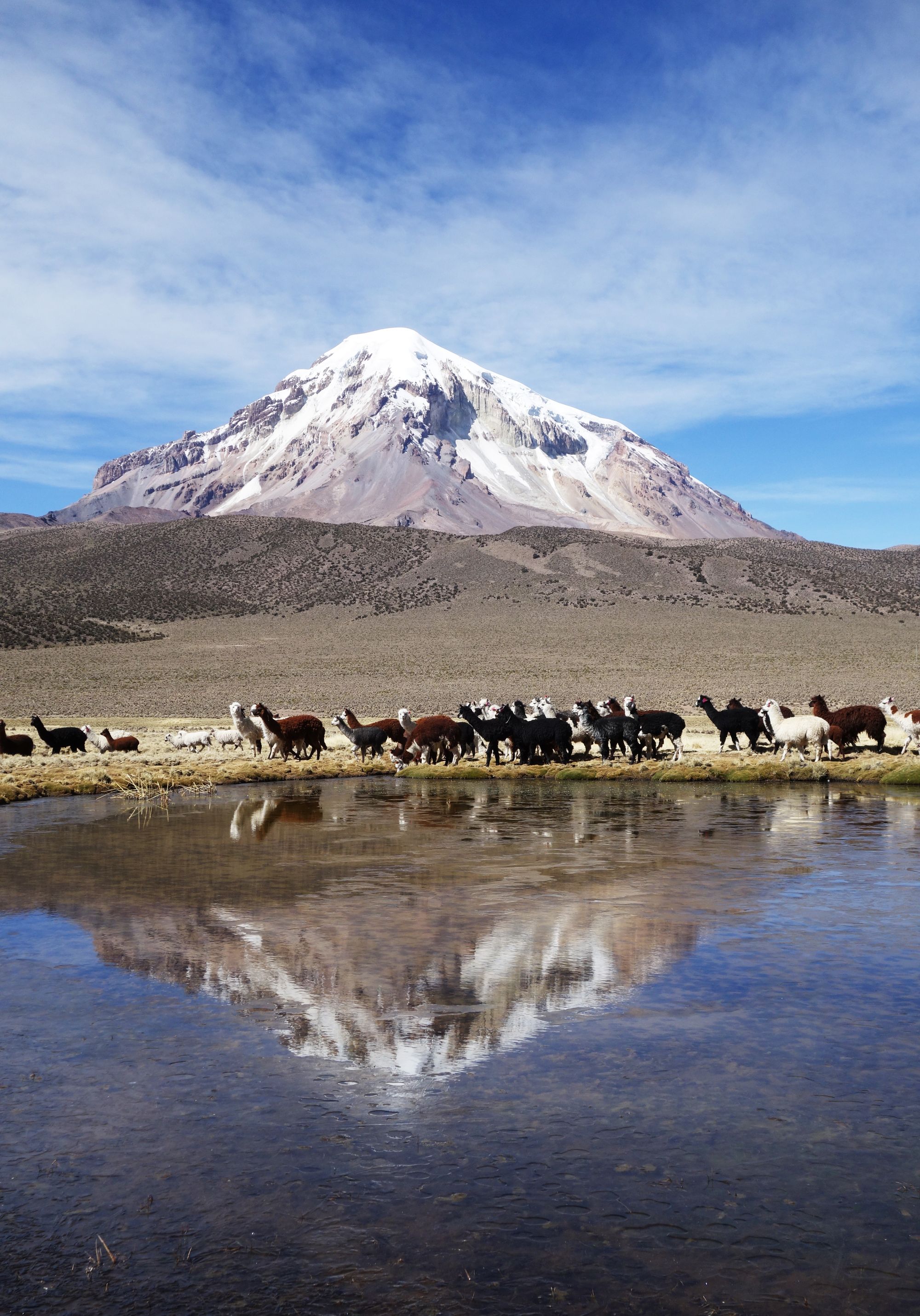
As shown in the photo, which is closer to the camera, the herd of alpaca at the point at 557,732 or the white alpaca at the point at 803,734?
the white alpaca at the point at 803,734

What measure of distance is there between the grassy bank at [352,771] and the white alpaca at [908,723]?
0.89 m

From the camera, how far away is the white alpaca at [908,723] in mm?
26500

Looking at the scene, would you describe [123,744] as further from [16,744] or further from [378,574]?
[378,574]

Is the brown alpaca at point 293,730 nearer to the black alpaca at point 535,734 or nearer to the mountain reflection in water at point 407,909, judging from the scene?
the black alpaca at point 535,734

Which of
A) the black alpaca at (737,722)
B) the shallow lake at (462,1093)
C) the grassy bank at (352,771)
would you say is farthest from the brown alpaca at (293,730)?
the shallow lake at (462,1093)

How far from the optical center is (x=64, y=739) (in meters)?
32.3

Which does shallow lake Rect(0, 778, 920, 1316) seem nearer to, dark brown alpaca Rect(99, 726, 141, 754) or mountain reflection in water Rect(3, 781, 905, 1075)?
mountain reflection in water Rect(3, 781, 905, 1075)

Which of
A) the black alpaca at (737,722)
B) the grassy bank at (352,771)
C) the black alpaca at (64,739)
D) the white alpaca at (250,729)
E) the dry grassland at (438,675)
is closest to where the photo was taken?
the grassy bank at (352,771)

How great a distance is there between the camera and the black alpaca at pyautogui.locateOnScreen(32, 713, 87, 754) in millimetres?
32094

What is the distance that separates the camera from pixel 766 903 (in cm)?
1166

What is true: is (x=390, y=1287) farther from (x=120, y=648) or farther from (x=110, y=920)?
(x=120, y=648)

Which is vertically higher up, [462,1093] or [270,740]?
[270,740]

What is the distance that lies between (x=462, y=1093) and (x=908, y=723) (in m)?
23.0

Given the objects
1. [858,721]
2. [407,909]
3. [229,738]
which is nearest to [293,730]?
[229,738]
